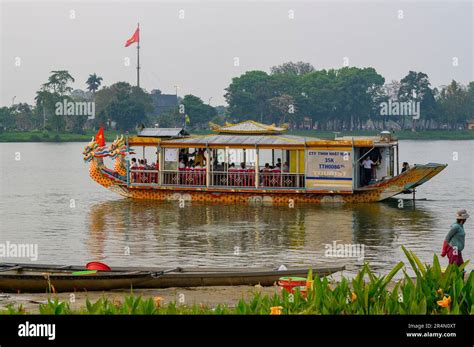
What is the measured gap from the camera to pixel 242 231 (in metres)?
27.0

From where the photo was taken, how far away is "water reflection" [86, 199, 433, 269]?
22.6 metres

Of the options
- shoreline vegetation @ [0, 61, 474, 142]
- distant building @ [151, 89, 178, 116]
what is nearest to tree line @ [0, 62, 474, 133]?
shoreline vegetation @ [0, 61, 474, 142]

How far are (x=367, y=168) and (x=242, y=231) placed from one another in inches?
282

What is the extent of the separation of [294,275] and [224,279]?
4.05 feet

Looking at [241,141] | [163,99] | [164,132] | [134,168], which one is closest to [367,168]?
[241,141]

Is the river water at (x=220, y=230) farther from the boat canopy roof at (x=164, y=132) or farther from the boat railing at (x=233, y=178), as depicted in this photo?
the boat canopy roof at (x=164, y=132)

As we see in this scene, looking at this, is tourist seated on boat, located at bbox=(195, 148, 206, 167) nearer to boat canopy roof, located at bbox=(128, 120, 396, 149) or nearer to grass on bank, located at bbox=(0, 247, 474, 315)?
Answer: boat canopy roof, located at bbox=(128, 120, 396, 149)

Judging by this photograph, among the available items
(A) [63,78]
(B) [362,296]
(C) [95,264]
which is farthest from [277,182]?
(A) [63,78]

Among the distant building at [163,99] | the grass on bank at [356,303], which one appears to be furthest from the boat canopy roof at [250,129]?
the distant building at [163,99]

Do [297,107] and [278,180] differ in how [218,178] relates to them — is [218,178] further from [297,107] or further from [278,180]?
[297,107]

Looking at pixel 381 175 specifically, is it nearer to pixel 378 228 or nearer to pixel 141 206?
pixel 378 228

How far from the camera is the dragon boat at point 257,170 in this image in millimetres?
31469

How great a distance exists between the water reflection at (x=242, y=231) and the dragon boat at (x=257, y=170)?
0.55m

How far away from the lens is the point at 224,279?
629 inches
